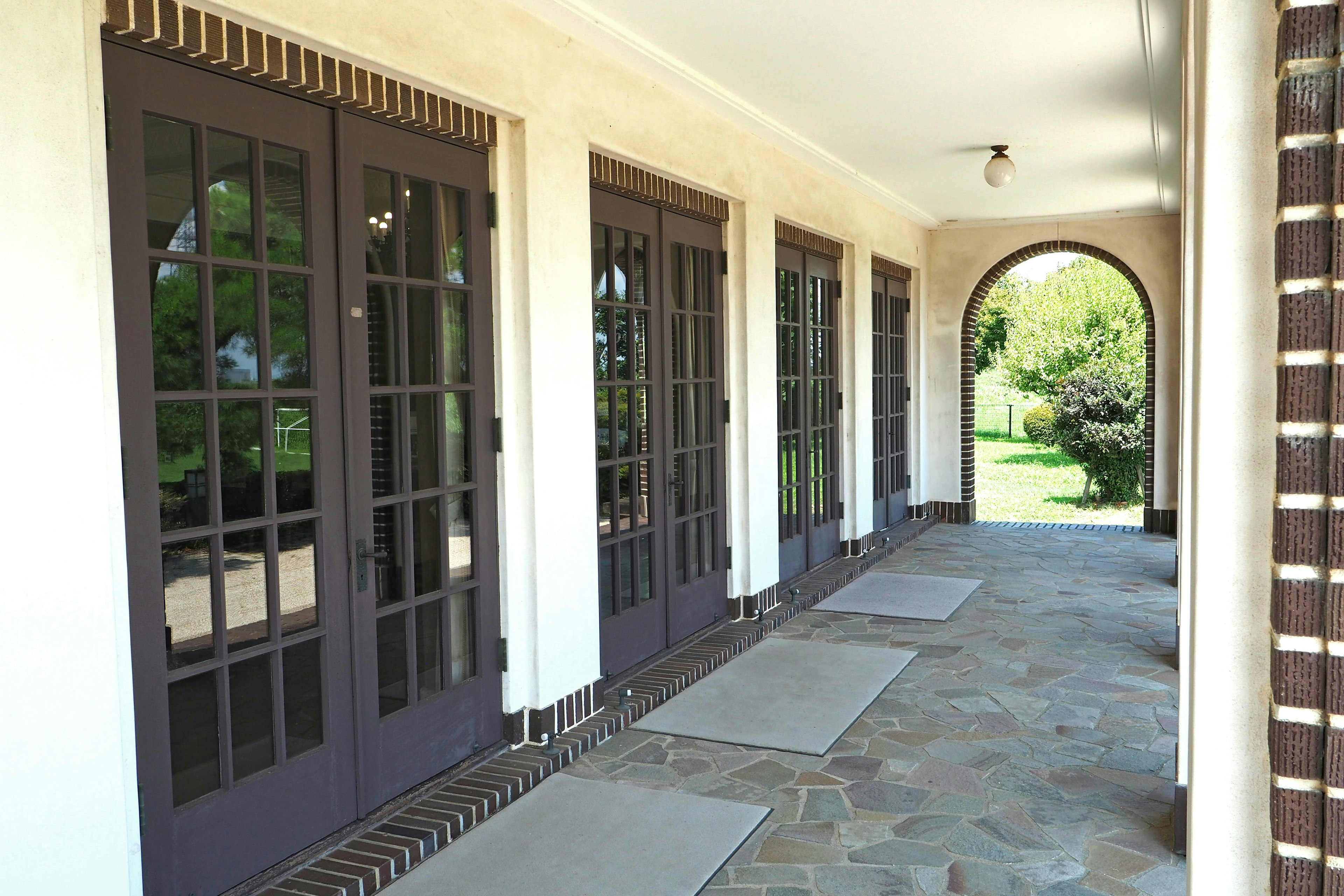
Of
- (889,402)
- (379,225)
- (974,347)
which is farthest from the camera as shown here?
(974,347)

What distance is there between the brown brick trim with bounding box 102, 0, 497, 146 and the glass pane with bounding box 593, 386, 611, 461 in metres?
1.38

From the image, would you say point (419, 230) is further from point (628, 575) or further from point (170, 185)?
point (628, 575)

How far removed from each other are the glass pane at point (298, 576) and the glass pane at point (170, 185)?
884 mm

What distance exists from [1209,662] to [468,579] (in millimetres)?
2947

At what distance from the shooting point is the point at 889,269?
384 inches

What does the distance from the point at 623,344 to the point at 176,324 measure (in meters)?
2.65

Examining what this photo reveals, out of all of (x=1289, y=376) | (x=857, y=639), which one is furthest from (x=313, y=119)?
(x=857, y=639)

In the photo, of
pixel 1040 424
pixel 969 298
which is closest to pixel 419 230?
pixel 969 298

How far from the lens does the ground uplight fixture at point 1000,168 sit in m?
6.90

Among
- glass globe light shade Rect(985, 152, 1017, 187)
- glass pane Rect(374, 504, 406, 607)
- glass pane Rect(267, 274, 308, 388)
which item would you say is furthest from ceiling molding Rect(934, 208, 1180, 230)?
glass pane Rect(267, 274, 308, 388)

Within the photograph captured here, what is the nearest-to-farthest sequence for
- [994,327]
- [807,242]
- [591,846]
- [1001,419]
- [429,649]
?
1. [591,846]
2. [429,649]
3. [807,242]
4. [1001,419]
5. [994,327]

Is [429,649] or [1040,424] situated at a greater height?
[1040,424]

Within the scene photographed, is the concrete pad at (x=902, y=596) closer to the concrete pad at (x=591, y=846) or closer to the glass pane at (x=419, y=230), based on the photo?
the concrete pad at (x=591, y=846)

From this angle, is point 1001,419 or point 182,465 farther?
point 1001,419
